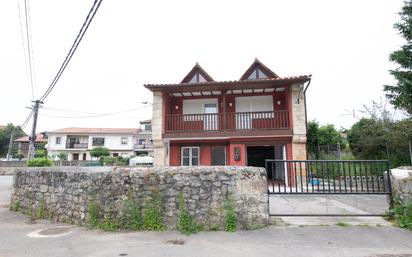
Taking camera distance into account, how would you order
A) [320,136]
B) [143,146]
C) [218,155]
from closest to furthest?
[218,155] → [320,136] → [143,146]

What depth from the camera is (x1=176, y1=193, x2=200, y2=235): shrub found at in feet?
17.1

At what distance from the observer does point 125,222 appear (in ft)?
18.3

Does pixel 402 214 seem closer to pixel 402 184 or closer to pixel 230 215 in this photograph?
pixel 402 184

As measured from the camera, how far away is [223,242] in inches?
181

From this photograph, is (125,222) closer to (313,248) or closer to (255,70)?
(313,248)

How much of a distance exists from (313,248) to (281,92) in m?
11.3

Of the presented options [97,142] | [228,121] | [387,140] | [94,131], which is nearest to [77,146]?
[97,142]

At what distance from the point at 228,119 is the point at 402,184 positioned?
8586mm

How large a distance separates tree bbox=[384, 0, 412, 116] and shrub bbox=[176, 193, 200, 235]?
482 inches

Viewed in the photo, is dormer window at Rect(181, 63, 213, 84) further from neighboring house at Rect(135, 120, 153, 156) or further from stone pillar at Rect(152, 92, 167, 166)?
neighboring house at Rect(135, 120, 153, 156)

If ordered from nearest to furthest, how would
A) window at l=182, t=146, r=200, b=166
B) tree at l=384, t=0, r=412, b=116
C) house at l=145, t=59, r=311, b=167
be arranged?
tree at l=384, t=0, r=412, b=116 → house at l=145, t=59, r=311, b=167 → window at l=182, t=146, r=200, b=166

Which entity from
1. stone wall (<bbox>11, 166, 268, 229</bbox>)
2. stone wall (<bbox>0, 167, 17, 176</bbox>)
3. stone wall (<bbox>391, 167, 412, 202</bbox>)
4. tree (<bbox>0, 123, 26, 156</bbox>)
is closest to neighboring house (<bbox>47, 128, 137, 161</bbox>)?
stone wall (<bbox>0, 167, 17, 176</bbox>)

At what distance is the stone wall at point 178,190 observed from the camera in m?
5.37

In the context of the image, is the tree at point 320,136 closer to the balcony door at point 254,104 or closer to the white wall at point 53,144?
the balcony door at point 254,104
